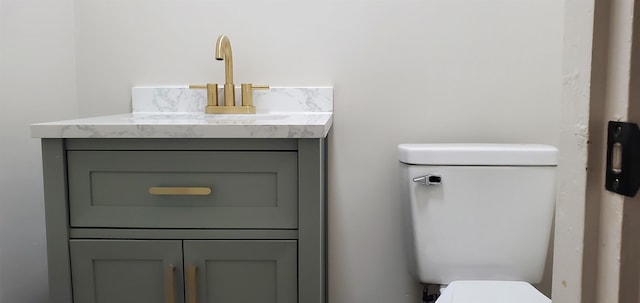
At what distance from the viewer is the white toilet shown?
1.23 metres

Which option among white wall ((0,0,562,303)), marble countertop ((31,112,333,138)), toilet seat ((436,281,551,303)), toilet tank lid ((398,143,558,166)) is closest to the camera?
marble countertop ((31,112,333,138))

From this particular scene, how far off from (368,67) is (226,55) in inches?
16.2

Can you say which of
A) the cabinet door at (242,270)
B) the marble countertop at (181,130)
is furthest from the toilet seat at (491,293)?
the marble countertop at (181,130)

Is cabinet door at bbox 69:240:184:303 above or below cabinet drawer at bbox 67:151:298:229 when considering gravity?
below

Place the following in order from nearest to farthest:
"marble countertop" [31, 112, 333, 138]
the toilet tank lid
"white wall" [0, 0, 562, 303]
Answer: "marble countertop" [31, 112, 333, 138] → the toilet tank lid → "white wall" [0, 0, 562, 303]

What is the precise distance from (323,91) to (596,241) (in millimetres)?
1096

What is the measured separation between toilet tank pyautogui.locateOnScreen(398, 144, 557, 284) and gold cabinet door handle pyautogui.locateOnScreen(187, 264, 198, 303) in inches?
22.6

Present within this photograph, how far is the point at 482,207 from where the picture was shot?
1.25 meters

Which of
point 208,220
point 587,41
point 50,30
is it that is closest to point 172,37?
point 50,30

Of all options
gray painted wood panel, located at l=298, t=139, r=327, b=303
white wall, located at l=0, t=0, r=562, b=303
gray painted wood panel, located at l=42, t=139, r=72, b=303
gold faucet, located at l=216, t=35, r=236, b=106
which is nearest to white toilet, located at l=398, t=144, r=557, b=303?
white wall, located at l=0, t=0, r=562, b=303

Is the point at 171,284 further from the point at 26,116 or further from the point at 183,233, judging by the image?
the point at 26,116

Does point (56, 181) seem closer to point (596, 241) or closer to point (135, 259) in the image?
point (135, 259)

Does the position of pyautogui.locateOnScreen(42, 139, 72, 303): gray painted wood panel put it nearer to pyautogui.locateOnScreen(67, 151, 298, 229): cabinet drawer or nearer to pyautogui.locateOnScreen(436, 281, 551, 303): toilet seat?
pyautogui.locateOnScreen(67, 151, 298, 229): cabinet drawer

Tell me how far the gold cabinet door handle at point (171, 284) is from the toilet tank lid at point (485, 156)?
63cm
